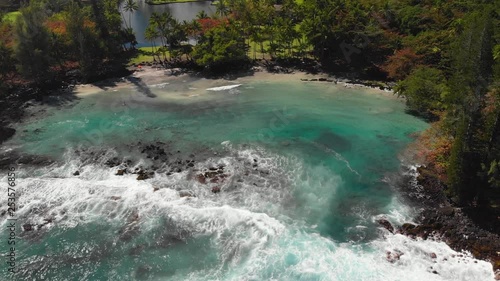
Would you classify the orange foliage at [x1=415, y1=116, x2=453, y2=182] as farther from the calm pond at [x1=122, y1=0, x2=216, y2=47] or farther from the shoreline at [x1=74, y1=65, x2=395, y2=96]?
the calm pond at [x1=122, y1=0, x2=216, y2=47]

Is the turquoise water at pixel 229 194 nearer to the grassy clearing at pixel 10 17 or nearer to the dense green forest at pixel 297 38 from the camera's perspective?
the dense green forest at pixel 297 38

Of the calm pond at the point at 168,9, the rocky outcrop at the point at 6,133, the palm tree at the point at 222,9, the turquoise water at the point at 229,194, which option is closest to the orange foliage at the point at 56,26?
the turquoise water at the point at 229,194

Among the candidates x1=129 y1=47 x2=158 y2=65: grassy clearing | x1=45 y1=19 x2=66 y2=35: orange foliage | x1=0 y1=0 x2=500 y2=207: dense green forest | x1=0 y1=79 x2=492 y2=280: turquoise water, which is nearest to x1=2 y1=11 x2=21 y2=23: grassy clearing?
x1=45 y1=19 x2=66 y2=35: orange foliage

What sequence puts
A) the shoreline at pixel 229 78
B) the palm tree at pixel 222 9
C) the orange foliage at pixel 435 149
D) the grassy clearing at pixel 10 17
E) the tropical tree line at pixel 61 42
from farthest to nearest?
the palm tree at pixel 222 9
the grassy clearing at pixel 10 17
the shoreline at pixel 229 78
the tropical tree line at pixel 61 42
the orange foliage at pixel 435 149

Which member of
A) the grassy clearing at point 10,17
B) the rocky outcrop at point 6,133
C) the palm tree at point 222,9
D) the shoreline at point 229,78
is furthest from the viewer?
the palm tree at point 222,9

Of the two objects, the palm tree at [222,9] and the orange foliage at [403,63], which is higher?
the palm tree at [222,9]

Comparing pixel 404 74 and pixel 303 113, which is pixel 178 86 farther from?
pixel 404 74
